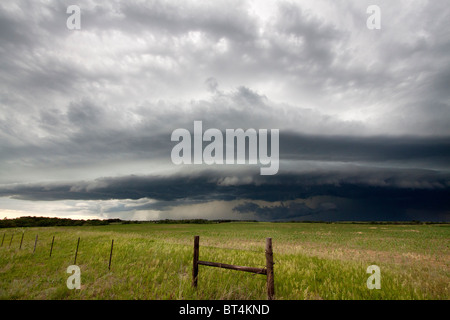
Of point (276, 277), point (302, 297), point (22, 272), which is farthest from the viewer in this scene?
point (22, 272)

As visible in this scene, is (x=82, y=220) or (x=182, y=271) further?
(x=82, y=220)

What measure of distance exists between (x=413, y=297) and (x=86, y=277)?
1364 cm

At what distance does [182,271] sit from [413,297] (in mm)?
9777

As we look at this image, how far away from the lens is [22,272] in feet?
45.4

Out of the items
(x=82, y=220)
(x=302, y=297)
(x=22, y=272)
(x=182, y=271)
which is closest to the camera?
(x=302, y=297)

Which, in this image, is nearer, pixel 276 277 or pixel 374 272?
pixel 276 277
